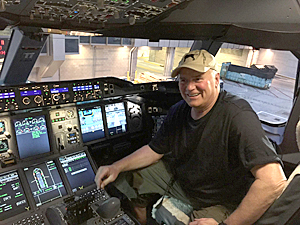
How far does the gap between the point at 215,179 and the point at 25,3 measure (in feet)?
4.46

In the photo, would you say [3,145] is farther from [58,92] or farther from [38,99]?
[58,92]

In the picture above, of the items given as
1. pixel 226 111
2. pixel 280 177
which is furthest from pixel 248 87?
pixel 280 177

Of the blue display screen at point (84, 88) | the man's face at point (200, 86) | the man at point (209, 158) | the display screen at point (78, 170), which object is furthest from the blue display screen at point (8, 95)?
the man's face at point (200, 86)

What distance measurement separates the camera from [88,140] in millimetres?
2199

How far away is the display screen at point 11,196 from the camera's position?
1.57 m

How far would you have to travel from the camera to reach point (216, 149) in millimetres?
1265

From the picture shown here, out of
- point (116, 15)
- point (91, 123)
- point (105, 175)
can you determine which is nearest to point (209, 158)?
point (105, 175)

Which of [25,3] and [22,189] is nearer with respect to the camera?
[25,3]

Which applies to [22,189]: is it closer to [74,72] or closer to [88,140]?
[88,140]

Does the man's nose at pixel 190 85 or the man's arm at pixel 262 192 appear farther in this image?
the man's nose at pixel 190 85

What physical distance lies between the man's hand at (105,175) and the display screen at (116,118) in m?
0.93

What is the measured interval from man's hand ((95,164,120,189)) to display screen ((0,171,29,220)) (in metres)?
0.64

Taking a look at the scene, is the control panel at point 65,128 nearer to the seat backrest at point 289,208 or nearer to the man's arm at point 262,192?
the man's arm at point 262,192

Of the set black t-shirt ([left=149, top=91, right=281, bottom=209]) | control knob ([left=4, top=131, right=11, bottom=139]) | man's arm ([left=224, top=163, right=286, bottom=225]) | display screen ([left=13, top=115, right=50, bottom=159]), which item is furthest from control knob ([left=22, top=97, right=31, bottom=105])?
man's arm ([left=224, top=163, right=286, bottom=225])
